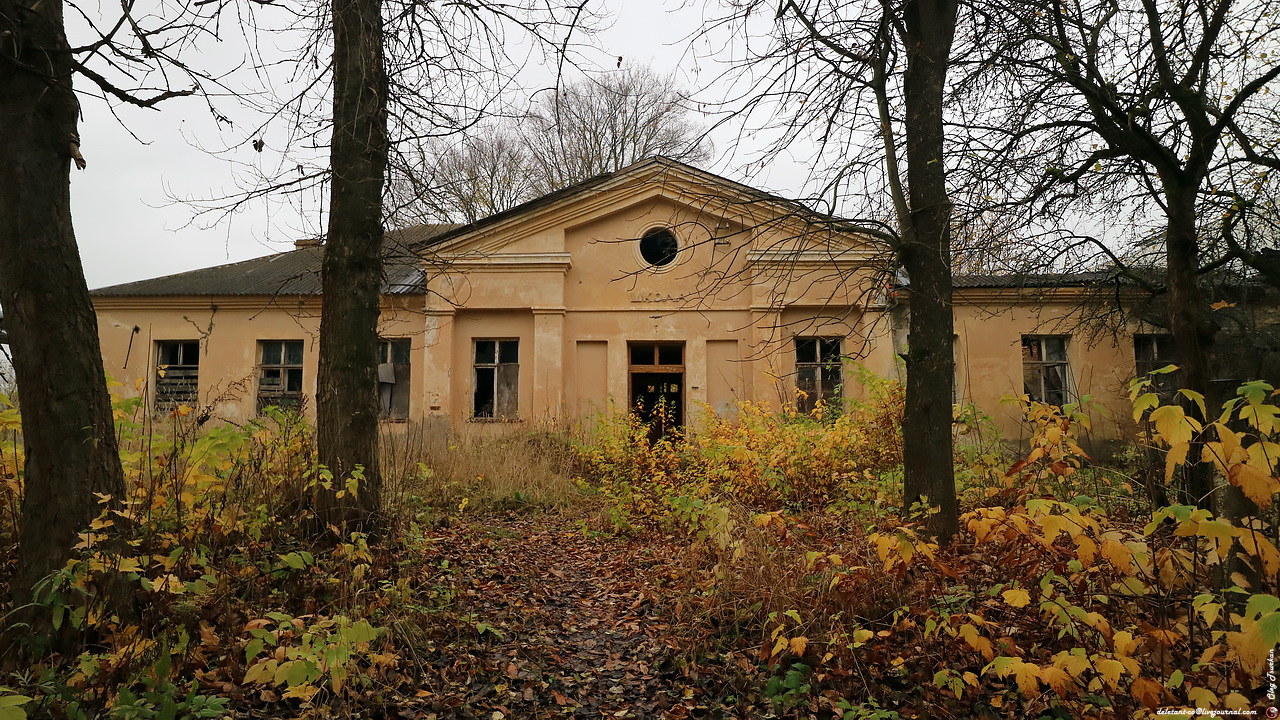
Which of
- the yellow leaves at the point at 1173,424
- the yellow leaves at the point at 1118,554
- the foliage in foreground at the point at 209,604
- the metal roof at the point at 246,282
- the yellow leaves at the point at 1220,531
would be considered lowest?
the foliage in foreground at the point at 209,604

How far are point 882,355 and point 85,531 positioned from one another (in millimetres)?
13752

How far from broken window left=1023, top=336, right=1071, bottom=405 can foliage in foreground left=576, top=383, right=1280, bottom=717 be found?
10.7 meters

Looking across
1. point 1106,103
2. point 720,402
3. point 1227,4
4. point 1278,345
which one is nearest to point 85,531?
point 1106,103

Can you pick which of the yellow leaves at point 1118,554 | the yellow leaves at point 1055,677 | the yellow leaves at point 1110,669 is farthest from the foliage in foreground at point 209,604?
the yellow leaves at point 1118,554

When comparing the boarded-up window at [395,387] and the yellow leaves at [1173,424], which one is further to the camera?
the boarded-up window at [395,387]

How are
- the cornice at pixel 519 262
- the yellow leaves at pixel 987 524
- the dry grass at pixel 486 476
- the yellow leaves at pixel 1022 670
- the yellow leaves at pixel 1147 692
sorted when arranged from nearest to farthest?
the yellow leaves at pixel 1147 692
the yellow leaves at pixel 1022 670
the yellow leaves at pixel 987 524
the dry grass at pixel 486 476
the cornice at pixel 519 262

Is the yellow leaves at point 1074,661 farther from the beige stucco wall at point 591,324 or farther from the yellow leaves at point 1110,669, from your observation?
the beige stucco wall at point 591,324

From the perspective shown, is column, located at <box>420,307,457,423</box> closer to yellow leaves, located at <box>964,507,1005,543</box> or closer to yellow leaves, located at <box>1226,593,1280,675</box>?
yellow leaves, located at <box>964,507,1005,543</box>

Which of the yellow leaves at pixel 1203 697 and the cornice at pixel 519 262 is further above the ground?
the cornice at pixel 519 262

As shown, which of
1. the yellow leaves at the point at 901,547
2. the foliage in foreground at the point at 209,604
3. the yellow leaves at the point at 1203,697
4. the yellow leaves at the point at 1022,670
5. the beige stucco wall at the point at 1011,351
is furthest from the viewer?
the beige stucco wall at the point at 1011,351

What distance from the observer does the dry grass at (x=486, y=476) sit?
766cm

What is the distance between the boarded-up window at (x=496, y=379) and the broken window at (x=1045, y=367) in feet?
37.2

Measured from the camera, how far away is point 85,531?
3.28 m

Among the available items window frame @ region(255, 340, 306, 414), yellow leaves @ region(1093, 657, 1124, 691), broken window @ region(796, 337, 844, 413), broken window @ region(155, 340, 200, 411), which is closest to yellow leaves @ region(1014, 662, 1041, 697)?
yellow leaves @ region(1093, 657, 1124, 691)
